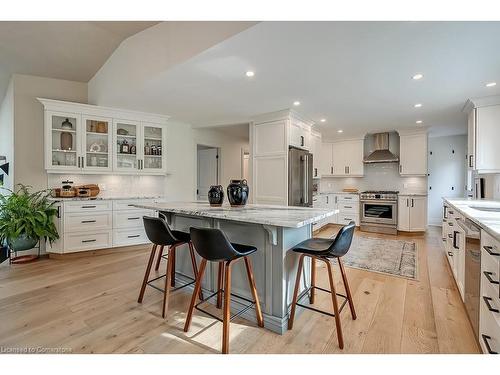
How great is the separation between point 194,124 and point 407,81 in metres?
3.74

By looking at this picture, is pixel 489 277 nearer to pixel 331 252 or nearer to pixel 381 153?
pixel 331 252

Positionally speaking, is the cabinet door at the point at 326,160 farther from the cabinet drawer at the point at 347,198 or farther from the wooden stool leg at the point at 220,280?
the wooden stool leg at the point at 220,280

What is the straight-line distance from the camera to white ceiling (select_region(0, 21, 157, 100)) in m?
2.81

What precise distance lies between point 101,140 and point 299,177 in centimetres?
342

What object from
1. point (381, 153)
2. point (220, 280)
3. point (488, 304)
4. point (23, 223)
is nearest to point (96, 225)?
point (23, 223)

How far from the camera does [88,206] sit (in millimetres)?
3645

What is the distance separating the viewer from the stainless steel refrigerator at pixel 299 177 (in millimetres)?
4187

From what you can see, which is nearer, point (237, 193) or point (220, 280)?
point (220, 280)

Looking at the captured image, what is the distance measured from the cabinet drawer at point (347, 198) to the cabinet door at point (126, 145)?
4.54 meters

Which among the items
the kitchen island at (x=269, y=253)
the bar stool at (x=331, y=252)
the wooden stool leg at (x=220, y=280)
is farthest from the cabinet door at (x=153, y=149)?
the bar stool at (x=331, y=252)
